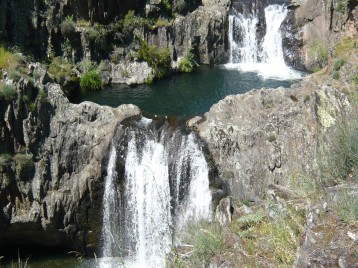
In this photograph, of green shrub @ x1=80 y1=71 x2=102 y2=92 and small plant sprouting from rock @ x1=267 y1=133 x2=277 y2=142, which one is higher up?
green shrub @ x1=80 y1=71 x2=102 y2=92

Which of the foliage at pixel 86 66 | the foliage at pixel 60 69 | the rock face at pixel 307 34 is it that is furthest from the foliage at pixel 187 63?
the foliage at pixel 60 69

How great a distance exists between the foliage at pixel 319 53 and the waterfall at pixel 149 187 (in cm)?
1353

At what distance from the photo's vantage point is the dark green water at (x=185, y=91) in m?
23.3

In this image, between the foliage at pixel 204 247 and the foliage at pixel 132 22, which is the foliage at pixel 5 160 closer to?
the foliage at pixel 204 247

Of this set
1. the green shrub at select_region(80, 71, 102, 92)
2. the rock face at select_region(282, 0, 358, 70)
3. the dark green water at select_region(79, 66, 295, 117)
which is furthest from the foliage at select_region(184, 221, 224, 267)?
the rock face at select_region(282, 0, 358, 70)

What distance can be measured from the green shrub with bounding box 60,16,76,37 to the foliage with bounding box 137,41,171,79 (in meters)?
4.24

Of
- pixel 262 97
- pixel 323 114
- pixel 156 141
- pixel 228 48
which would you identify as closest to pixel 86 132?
pixel 156 141

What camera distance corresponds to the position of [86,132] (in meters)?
17.0

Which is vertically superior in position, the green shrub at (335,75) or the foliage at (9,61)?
the foliage at (9,61)

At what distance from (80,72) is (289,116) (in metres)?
15.3

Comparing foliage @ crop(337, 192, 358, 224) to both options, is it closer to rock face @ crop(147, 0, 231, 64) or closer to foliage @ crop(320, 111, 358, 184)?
foliage @ crop(320, 111, 358, 184)

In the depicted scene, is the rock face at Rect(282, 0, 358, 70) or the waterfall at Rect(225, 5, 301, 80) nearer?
the rock face at Rect(282, 0, 358, 70)

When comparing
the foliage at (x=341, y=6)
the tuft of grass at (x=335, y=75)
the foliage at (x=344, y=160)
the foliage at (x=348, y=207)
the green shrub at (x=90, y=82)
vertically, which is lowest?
the foliage at (x=348, y=207)

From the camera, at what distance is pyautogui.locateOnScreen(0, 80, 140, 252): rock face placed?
1670 cm
